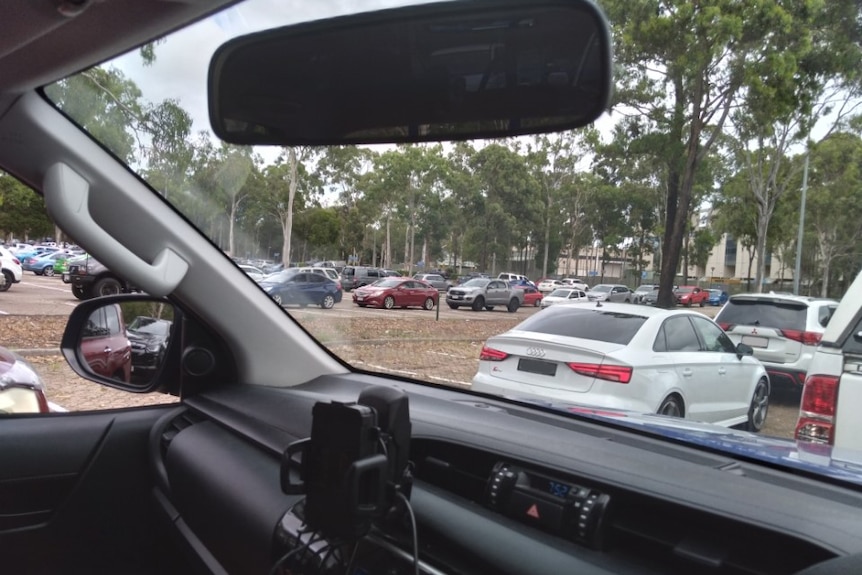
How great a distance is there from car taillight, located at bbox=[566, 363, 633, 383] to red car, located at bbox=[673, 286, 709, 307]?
2.32 feet

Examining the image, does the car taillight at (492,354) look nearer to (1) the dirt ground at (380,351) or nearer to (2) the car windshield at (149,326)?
(1) the dirt ground at (380,351)

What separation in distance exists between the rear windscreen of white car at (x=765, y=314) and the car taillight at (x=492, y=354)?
7.32 feet

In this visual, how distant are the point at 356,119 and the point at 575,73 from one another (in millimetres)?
730

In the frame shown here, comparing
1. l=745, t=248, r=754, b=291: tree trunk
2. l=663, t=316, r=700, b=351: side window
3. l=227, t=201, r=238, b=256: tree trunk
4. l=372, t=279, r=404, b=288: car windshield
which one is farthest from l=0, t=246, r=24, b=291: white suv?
l=745, t=248, r=754, b=291: tree trunk

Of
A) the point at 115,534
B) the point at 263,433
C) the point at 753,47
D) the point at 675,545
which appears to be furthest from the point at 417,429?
the point at 753,47

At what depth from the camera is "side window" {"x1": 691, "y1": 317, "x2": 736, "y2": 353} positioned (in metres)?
5.31

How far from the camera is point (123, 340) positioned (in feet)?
9.87

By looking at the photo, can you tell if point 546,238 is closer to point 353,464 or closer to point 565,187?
point 565,187

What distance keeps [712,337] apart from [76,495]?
4832mm

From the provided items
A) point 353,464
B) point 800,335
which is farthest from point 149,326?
point 800,335

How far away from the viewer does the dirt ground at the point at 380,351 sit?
3367 mm

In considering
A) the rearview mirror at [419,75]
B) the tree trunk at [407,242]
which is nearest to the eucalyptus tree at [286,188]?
the rearview mirror at [419,75]

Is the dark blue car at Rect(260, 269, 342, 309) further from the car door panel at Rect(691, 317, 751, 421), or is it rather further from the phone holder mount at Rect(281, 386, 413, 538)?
the car door panel at Rect(691, 317, 751, 421)

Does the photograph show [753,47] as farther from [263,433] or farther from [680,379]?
[680,379]
